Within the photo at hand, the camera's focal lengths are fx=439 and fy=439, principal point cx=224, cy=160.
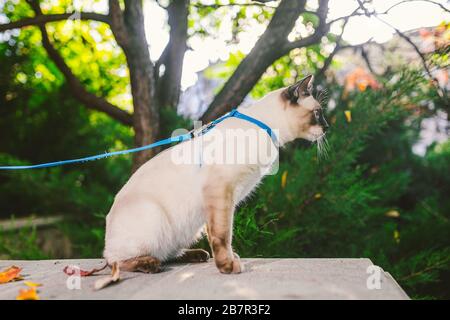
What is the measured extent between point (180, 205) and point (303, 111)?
88cm

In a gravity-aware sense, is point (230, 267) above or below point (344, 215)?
below

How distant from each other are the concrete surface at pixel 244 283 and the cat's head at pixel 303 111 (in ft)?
2.46

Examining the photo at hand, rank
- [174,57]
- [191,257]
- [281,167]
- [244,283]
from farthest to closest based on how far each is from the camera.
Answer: [174,57] < [281,167] < [191,257] < [244,283]

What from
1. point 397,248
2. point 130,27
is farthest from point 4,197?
point 397,248

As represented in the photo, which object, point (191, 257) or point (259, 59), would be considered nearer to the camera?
point (191, 257)

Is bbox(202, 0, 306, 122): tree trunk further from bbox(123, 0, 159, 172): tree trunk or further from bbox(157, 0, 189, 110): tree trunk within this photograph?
bbox(157, 0, 189, 110): tree trunk

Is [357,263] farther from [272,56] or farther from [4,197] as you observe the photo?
[4,197]

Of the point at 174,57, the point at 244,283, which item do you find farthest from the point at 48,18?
the point at 244,283

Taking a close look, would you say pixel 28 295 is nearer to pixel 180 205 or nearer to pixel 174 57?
pixel 180 205

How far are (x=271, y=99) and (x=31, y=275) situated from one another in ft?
5.52

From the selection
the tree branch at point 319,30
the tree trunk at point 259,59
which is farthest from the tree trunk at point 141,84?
the tree branch at point 319,30

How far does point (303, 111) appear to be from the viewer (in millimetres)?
2508

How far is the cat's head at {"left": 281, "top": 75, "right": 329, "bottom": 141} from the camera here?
2.47 meters
